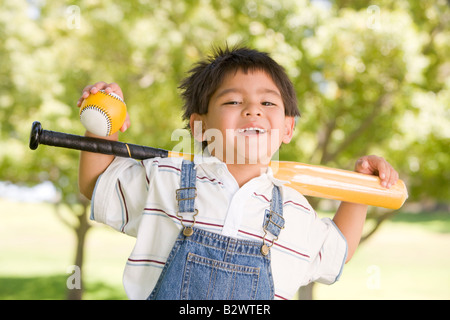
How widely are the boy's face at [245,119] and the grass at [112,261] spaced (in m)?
3.34

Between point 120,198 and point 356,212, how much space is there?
2.03 ft

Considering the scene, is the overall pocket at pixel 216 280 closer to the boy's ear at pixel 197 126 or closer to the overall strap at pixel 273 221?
the overall strap at pixel 273 221

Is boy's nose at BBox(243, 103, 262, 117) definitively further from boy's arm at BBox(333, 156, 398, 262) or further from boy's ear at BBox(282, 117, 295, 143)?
boy's arm at BBox(333, 156, 398, 262)

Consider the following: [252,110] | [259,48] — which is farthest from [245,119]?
[259,48]

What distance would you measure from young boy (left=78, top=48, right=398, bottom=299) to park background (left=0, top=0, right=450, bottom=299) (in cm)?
98

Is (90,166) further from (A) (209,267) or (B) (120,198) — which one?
(A) (209,267)

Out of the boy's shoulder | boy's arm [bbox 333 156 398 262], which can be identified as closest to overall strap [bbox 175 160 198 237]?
the boy's shoulder

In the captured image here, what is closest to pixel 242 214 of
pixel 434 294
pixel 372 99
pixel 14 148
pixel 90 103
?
pixel 90 103

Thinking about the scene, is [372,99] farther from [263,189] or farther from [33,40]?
[33,40]

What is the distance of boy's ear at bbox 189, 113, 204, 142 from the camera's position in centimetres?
114

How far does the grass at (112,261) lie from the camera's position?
18.7ft

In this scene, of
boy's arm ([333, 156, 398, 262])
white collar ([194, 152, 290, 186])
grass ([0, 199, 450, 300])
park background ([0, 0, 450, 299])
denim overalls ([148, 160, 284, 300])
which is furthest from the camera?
grass ([0, 199, 450, 300])

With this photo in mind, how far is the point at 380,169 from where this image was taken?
1235 millimetres

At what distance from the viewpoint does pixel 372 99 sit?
3150mm
